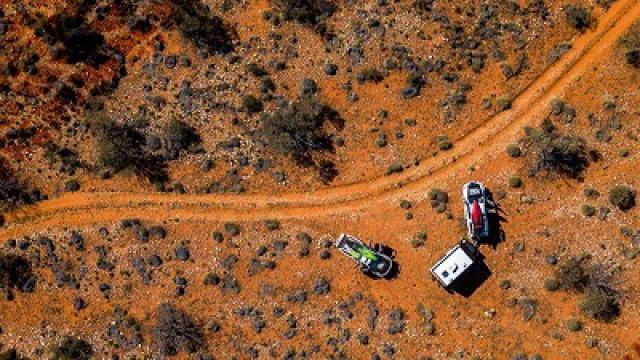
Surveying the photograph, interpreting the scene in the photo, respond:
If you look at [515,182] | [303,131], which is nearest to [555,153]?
[515,182]

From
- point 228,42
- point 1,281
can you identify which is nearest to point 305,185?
point 228,42

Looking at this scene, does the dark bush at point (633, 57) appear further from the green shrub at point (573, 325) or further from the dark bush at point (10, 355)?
the dark bush at point (10, 355)

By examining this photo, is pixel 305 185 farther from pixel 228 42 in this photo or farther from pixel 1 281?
pixel 1 281

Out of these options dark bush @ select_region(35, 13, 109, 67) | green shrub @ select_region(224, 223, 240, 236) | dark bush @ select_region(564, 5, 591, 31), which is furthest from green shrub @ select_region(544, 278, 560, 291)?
dark bush @ select_region(35, 13, 109, 67)

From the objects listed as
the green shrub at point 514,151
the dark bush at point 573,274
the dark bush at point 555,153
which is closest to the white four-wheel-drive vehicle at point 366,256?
the green shrub at point 514,151

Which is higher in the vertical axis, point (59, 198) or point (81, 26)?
point (81, 26)

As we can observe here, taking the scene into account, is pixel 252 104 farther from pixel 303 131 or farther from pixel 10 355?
pixel 10 355
